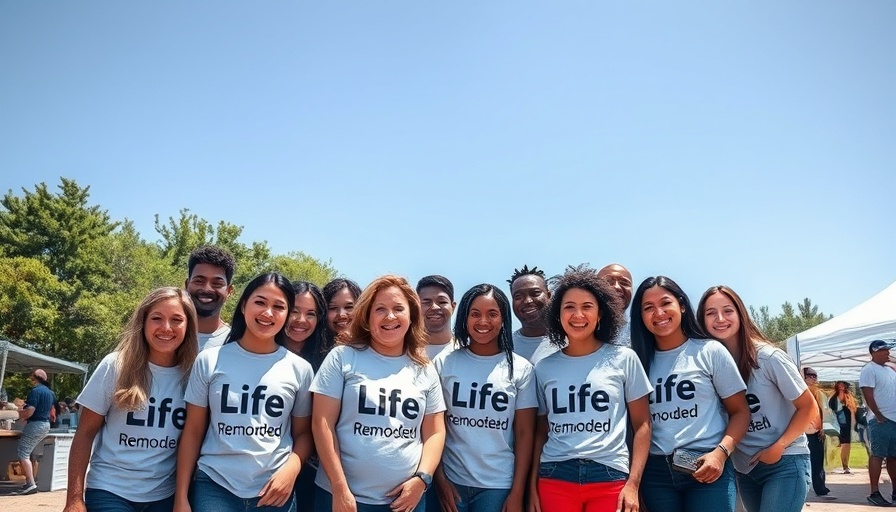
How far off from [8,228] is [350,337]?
Answer: 3852cm

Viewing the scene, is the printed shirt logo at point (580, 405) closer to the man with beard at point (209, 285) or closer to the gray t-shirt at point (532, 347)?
the gray t-shirt at point (532, 347)

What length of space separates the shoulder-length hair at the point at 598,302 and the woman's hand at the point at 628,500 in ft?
3.06

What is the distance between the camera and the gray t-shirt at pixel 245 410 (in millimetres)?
3537

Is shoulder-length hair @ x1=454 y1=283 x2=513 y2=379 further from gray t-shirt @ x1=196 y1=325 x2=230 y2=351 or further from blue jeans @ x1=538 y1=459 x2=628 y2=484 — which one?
gray t-shirt @ x1=196 y1=325 x2=230 y2=351

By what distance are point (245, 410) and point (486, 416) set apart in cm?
141

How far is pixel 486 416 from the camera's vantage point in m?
4.01

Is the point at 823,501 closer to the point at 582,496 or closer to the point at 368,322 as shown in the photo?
the point at 582,496

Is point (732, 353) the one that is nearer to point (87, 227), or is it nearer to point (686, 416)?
point (686, 416)

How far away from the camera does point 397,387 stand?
149 inches

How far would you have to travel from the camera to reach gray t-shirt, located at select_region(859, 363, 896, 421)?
376 inches

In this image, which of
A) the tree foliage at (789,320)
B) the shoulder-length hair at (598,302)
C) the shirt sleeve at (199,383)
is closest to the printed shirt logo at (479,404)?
the shoulder-length hair at (598,302)

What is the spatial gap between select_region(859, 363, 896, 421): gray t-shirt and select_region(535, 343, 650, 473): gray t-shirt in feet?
25.4

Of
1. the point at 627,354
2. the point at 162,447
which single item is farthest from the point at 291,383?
the point at 627,354

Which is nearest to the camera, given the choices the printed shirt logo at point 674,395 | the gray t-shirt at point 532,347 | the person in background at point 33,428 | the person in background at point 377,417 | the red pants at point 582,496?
the person in background at point 377,417
